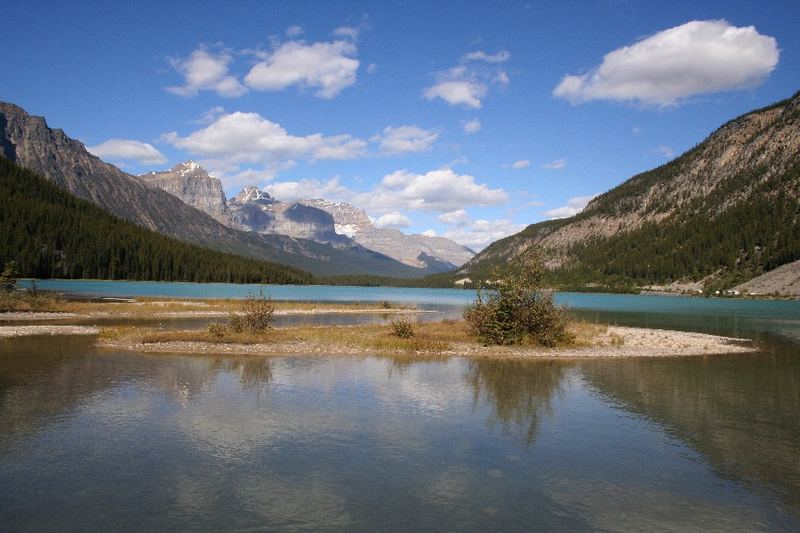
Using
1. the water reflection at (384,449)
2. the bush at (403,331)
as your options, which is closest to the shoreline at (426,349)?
the bush at (403,331)

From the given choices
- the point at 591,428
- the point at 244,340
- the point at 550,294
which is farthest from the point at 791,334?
the point at 244,340

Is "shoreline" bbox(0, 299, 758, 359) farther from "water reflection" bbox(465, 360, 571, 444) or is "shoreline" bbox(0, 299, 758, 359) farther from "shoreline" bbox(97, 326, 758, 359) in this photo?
"water reflection" bbox(465, 360, 571, 444)

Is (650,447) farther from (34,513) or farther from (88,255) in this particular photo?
(88,255)

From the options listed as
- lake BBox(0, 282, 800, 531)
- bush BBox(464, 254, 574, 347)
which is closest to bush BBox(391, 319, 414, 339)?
bush BBox(464, 254, 574, 347)

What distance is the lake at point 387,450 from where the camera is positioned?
12719 mm

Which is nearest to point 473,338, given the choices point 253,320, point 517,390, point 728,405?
point 253,320

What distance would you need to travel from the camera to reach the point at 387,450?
57.0 ft

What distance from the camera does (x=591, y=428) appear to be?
20.8 meters

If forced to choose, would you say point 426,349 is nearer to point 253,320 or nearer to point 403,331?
point 403,331

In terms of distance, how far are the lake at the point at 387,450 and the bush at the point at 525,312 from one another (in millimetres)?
13174

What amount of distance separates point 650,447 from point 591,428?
2.55 m

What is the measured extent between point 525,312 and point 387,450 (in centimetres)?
3054

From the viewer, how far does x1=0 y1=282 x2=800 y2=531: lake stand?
1272cm

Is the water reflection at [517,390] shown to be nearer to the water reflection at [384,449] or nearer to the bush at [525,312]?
the water reflection at [384,449]
